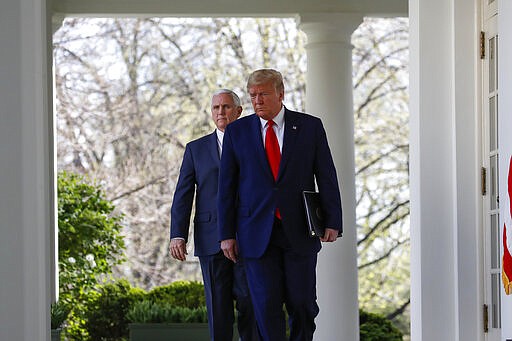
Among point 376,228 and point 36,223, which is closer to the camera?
point 36,223

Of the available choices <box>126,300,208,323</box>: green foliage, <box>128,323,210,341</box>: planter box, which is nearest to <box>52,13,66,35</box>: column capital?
<box>126,300,208,323</box>: green foliage

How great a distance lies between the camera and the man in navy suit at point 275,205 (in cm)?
824

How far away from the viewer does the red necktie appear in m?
8.43

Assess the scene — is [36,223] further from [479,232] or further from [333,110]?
[333,110]

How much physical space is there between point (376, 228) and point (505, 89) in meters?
15.2

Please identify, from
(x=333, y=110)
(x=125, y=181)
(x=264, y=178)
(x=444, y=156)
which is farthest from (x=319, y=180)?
(x=125, y=181)

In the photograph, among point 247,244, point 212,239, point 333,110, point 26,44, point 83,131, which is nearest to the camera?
point 26,44

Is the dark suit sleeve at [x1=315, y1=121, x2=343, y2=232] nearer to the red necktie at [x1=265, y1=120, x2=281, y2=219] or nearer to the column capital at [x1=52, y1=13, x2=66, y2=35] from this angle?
the red necktie at [x1=265, y1=120, x2=281, y2=219]

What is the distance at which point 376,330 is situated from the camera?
14.2 m

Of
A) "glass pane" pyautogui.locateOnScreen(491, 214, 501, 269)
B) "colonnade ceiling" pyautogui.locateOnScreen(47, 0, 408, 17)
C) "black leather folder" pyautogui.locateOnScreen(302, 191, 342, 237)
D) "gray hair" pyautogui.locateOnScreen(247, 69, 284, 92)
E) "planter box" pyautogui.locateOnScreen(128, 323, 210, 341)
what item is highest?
"colonnade ceiling" pyautogui.locateOnScreen(47, 0, 408, 17)

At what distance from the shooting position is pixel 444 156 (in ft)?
28.0

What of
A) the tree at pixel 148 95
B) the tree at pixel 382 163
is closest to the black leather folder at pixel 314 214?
the tree at pixel 148 95

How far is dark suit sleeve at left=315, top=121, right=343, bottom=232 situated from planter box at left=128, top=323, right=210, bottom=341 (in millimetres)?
3897

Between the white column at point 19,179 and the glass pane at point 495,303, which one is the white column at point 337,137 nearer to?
the glass pane at point 495,303
